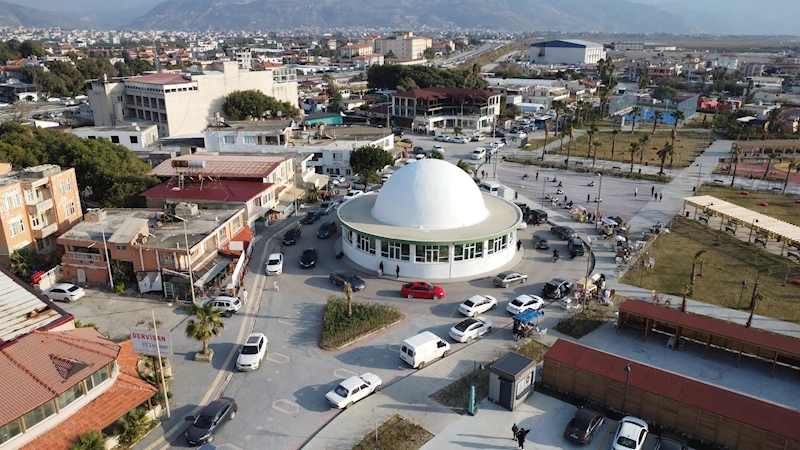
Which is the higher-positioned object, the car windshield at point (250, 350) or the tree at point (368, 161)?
the tree at point (368, 161)

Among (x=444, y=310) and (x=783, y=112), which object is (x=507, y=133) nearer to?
(x=783, y=112)

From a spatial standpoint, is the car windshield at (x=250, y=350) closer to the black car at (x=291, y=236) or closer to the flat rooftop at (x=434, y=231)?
the flat rooftop at (x=434, y=231)

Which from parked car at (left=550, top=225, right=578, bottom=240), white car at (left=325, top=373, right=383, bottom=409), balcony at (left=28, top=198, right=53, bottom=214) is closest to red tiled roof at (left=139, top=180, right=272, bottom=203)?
balcony at (left=28, top=198, right=53, bottom=214)

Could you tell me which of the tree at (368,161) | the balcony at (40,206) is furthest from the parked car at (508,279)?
the balcony at (40,206)

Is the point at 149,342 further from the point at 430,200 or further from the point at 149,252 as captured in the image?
the point at 430,200

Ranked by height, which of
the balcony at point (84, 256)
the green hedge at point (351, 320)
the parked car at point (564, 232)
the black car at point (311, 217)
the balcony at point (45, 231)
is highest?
the balcony at point (45, 231)
